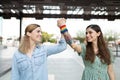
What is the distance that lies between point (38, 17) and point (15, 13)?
98cm

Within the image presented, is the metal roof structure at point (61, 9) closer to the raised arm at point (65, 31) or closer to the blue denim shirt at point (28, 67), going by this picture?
the raised arm at point (65, 31)

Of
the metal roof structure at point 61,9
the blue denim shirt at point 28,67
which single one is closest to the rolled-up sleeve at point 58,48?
the blue denim shirt at point 28,67

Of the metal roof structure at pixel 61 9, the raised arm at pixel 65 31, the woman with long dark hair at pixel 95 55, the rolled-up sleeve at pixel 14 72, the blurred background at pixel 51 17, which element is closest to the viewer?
the rolled-up sleeve at pixel 14 72

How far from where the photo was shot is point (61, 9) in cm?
1434

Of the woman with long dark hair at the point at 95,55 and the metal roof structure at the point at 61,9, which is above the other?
the metal roof structure at the point at 61,9

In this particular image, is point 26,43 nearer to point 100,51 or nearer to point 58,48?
point 58,48

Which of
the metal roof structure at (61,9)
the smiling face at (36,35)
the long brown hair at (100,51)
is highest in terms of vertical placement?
the metal roof structure at (61,9)

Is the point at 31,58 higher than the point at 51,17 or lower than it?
lower

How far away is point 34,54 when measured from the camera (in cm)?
282

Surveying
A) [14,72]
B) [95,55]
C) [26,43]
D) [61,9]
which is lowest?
[14,72]

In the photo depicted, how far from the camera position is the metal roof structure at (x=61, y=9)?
12.8 metres

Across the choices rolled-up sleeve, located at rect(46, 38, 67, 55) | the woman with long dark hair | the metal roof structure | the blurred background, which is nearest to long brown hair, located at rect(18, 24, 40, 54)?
rolled-up sleeve, located at rect(46, 38, 67, 55)

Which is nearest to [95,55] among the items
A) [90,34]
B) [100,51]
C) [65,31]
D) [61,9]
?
[100,51]

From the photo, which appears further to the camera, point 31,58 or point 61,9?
point 61,9
